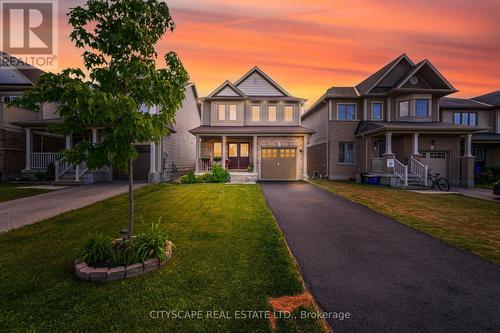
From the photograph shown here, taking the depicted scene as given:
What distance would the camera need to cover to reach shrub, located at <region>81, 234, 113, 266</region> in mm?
3783

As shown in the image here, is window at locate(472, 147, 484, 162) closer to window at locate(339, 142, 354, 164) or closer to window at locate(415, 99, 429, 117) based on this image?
window at locate(415, 99, 429, 117)

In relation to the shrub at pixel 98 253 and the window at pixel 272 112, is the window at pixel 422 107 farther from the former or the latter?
the shrub at pixel 98 253

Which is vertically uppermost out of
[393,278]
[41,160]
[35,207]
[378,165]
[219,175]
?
[41,160]

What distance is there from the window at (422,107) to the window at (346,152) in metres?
5.74

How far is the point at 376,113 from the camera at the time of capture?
20.4 m

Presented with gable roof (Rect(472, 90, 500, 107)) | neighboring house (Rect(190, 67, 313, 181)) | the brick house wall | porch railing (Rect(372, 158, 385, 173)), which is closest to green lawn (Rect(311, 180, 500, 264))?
porch railing (Rect(372, 158, 385, 173))

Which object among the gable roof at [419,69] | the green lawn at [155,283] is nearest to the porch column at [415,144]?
the gable roof at [419,69]

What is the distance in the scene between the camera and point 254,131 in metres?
18.2

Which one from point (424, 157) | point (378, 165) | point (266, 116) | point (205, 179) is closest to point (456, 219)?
point (378, 165)

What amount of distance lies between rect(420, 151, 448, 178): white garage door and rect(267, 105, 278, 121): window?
Result: 12.6 metres

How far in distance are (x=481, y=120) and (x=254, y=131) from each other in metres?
22.4

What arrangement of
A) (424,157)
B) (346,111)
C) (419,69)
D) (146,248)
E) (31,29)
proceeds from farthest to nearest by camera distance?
1. (346,111)
2. (419,69)
3. (424,157)
4. (31,29)
5. (146,248)

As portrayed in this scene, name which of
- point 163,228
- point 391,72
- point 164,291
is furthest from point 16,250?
point 391,72

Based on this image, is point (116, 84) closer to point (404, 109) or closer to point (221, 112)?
point (221, 112)
